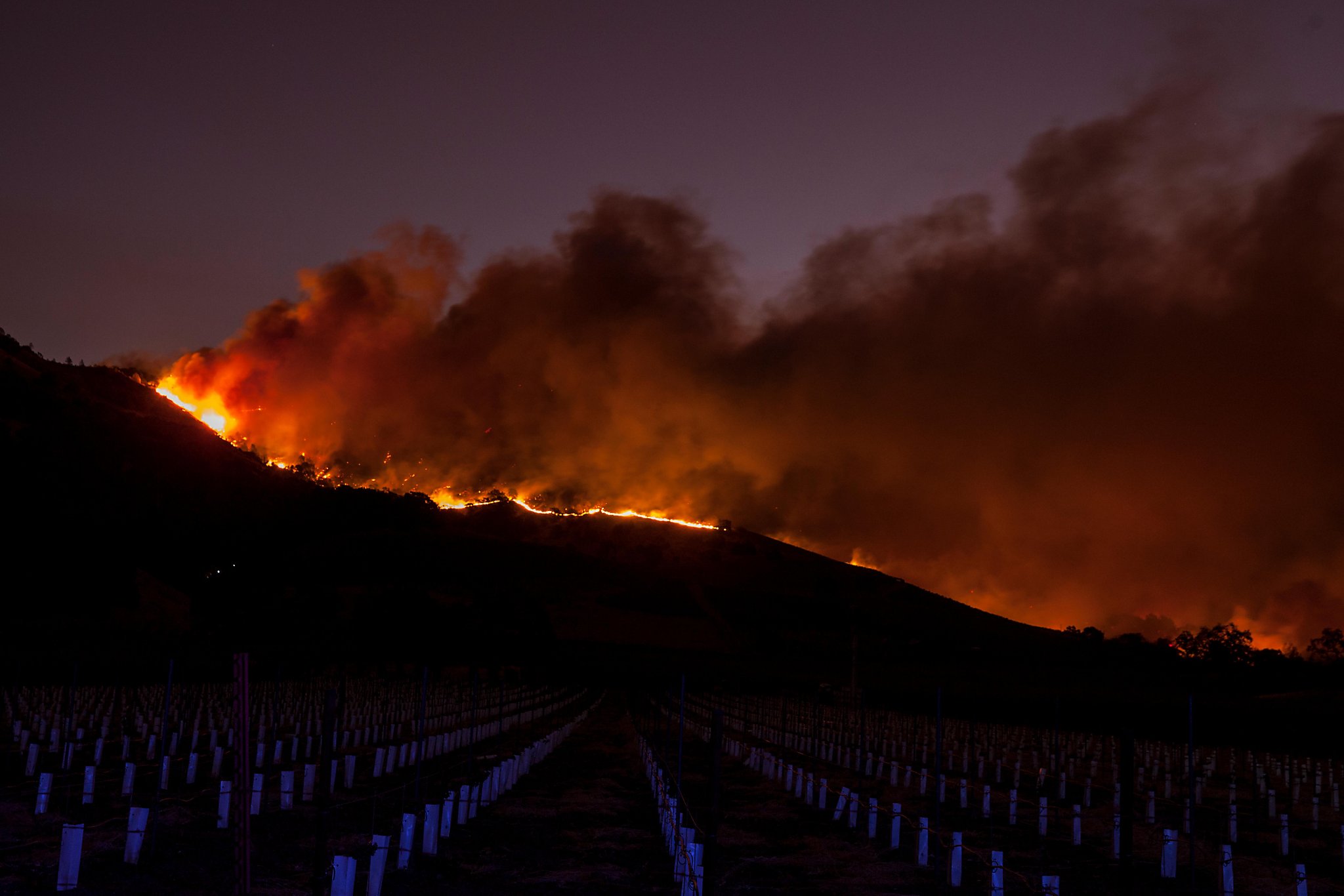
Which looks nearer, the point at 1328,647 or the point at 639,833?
the point at 639,833

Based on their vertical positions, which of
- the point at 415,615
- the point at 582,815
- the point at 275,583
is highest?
the point at 275,583

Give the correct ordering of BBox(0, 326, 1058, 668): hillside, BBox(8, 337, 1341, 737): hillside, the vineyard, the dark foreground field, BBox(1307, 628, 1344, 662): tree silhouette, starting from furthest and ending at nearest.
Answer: BBox(1307, 628, 1344, 662): tree silhouette
BBox(0, 326, 1058, 668): hillside
BBox(8, 337, 1341, 737): hillside
the dark foreground field
the vineyard

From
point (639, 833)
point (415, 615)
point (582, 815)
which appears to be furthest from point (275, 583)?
point (639, 833)

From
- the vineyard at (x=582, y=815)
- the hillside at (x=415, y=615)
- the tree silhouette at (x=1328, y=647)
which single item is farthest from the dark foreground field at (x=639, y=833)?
the tree silhouette at (x=1328, y=647)

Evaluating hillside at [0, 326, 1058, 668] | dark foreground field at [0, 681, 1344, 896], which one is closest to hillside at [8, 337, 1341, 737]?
hillside at [0, 326, 1058, 668]

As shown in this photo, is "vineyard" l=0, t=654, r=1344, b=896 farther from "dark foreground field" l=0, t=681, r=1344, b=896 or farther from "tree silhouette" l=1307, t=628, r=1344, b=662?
"tree silhouette" l=1307, t=628, r=1344, b=662

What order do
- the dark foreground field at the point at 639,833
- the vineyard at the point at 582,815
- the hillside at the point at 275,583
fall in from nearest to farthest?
the vineyard at the point at 582,815 < the dark foreground field at the point at 639,833 < the hillside at the point at 275,583

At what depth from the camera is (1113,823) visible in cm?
2400

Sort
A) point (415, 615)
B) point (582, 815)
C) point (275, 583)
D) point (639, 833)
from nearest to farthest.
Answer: point (639, 833) → point (582, 815) → point (415, 615) → point (275, 583)

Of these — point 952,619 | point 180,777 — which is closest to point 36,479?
point 180,777

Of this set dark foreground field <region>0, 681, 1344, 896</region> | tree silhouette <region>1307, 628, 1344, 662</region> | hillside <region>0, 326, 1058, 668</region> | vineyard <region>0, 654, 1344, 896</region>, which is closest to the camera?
vineyard <region>0, 654, 1344, 896</region>

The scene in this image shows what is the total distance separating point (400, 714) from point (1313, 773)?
1739 inches

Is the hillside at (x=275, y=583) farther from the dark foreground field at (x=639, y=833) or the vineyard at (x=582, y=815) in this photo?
the dark foreground field at (x=639, y=833)

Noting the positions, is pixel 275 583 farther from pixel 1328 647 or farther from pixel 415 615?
pixel 1328 647
